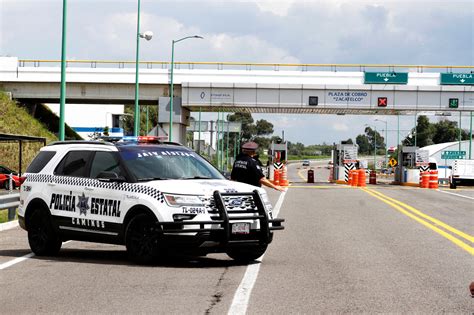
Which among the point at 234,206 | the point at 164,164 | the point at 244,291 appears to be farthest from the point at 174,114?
the point at 244,291

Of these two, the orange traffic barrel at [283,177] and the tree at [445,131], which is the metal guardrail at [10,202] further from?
the tree at [445,131]

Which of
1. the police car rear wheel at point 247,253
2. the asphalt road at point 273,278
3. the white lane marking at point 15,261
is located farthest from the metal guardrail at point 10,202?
the police car rear wheel at point 247,253

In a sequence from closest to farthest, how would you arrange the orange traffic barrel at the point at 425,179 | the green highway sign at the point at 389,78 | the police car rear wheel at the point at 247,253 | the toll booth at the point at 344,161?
the police car rear wheel at the point at 247,253 → the orange traffic barrel at the point at 425,179 → the toll booth at the point at 344,161 → the green highway sign at the point at 389,78

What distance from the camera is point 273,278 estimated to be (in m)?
10.6

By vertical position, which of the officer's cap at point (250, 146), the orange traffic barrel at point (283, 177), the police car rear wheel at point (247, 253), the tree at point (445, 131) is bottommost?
the orange traffic barrel at point (283, 177)

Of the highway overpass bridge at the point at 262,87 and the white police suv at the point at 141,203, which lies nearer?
the white police suv at the point at 141,203

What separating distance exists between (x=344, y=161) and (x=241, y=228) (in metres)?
47.1

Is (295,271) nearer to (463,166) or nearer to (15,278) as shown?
(15,278)

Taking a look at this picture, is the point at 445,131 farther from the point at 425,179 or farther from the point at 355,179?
the point at 425,179

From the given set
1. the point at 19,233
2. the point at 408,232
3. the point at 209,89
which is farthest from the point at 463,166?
the point at 19,233

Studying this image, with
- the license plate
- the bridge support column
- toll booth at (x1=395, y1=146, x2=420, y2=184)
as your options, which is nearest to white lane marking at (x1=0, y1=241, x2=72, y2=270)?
the license plate

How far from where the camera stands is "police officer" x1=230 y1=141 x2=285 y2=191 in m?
14.8

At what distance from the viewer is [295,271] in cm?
1132

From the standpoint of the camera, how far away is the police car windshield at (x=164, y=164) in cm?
1245
